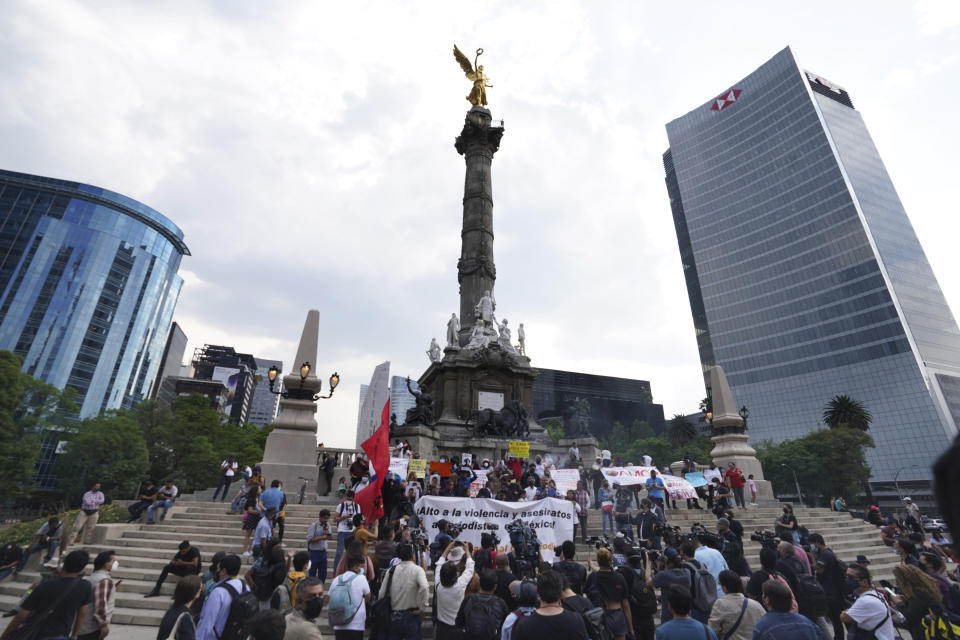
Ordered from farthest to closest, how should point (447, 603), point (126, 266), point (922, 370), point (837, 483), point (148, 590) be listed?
point (126, 266), point (922, 370), point (837, 483), point (148, 590), point (447, 603)

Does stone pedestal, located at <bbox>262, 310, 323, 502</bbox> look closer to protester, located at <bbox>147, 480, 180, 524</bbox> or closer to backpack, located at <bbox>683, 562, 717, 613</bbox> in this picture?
protester, located at <bbox>147, 480, 180, 524</bbox>

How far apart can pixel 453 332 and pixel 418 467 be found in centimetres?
1406

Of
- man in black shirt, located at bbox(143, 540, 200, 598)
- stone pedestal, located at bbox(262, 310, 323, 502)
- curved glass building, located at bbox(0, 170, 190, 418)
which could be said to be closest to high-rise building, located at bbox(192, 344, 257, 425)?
curved glass building, located at bbox(0, 170, 190, 418)

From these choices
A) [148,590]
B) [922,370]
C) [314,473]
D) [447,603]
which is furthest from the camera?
[922,370]

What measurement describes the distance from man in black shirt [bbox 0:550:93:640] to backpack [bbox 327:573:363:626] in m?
2.46

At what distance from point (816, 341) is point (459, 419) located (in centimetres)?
8425

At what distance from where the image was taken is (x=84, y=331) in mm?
71688

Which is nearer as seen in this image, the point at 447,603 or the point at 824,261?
the point at 447,603

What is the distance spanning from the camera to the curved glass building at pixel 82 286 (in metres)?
67.8

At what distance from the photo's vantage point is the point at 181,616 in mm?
4578

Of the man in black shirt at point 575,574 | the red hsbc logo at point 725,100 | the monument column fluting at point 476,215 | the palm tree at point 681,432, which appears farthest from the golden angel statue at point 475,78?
the red hsbc logo at point 725,100

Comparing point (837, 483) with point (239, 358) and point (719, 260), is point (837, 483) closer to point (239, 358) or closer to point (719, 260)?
point (719, 260)

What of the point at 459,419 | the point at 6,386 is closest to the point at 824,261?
the point at 459,419

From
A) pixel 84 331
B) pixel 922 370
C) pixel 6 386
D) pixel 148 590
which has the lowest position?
pixel 148 590
